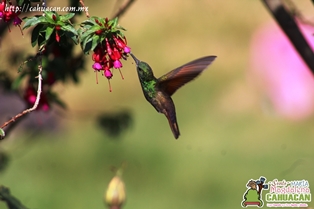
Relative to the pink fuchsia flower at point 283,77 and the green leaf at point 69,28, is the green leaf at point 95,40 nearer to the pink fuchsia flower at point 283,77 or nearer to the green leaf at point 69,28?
the green leaf at point 69,28

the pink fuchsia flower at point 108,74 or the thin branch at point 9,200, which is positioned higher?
the pink fuchsia flower at point 108,74

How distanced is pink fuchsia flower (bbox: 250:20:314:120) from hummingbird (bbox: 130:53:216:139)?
3234 mm

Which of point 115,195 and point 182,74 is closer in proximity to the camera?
point 115,195

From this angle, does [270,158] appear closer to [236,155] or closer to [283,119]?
[236,155]

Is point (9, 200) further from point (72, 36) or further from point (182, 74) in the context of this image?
point (182, 74)

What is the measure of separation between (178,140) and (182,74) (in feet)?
11.2

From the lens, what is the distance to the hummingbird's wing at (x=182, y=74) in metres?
1.38

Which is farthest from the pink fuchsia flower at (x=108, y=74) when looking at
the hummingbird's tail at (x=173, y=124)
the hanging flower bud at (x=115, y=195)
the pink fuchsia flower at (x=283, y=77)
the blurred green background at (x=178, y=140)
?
the pink fuchsia flower at (x=283, y=77)

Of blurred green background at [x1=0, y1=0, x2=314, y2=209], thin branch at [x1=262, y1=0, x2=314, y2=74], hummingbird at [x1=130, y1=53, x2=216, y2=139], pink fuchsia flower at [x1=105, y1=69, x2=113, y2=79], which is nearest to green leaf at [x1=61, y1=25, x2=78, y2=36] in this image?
pink fuchsia flower at [x1=105, y1=69, x2=113, y2=79]

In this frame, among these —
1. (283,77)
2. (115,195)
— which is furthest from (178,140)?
(115,195)

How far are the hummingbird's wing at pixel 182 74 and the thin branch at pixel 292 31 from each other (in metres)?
0.19

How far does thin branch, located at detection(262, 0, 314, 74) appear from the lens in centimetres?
123

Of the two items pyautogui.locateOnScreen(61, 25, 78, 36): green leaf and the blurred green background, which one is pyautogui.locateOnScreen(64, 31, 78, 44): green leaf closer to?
Result: pyautogui.locateOnScreen(61, 25, 78, 36): green leaf

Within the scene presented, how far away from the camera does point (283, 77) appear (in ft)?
15.8
